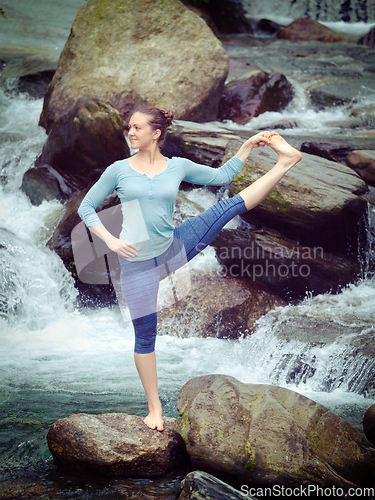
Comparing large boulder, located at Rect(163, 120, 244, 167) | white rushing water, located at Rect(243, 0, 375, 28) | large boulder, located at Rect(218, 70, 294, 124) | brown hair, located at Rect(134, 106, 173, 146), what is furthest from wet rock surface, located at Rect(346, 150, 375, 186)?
white rushing water, located at Rect(243, 0, 375, 28)

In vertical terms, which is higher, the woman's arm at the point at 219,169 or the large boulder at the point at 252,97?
the large boulder at the point at 252,97

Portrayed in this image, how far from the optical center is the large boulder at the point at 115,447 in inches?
110

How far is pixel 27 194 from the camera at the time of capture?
722 cm

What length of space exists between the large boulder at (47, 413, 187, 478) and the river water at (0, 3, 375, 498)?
0.09 meters

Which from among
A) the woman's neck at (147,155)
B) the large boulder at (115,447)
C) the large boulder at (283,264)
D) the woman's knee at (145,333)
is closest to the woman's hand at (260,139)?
the woman's neck at (147,155)

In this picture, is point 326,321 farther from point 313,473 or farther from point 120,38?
point 120,38

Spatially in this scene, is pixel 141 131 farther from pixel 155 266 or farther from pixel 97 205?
pixel 155 266

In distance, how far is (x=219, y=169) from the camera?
2832mm

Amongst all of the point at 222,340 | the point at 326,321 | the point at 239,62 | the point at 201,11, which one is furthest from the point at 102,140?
the point at 201,11

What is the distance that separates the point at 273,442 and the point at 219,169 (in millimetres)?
1698

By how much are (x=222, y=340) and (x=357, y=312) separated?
1589mm

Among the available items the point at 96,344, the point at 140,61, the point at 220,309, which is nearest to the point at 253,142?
the point at 220,309

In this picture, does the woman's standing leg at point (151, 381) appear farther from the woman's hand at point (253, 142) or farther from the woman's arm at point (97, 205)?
the woman's hand at point (253, 142)

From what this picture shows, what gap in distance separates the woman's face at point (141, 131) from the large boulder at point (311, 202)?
9.56 ft
